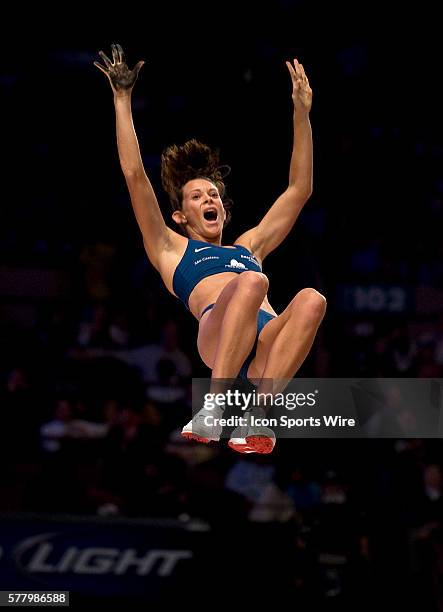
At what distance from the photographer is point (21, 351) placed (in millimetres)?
9992

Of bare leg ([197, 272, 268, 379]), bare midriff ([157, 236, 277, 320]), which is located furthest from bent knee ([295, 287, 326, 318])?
bare midriff ([157, 236, 277, 320])

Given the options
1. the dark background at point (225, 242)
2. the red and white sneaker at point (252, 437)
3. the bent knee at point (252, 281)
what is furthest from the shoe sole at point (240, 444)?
the dark background at point (225, 242)

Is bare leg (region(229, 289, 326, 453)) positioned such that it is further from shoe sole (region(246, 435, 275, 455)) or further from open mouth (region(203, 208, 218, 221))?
open mouth (region(203, 208, 218, 221))

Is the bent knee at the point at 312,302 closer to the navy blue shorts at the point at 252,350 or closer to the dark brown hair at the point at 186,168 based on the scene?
the navy blue shorts at the point at 252,350

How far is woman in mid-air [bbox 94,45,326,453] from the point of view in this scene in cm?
572

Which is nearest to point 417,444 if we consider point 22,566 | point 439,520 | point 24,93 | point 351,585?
point 439,520

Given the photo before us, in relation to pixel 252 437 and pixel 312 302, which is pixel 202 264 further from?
pixel 252 437

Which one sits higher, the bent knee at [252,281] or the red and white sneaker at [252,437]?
the bent knee at [252,281]

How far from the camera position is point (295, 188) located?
6.86 metres

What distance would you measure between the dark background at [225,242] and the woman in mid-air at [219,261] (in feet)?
9.32

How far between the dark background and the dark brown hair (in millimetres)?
3066

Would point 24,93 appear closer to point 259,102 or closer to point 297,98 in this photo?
point 259,102

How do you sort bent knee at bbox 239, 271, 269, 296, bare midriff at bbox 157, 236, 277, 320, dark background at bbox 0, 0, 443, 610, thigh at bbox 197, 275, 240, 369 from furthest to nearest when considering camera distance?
dark background at bbox 0, 0, 443, 610 < bare midriff at bbox 157, 236, 277, 320 < thigh at bbox 197, 275, 240, 369 < bent knee at bbox 239, 271, 269, 296

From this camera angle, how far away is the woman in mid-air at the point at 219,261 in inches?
225
